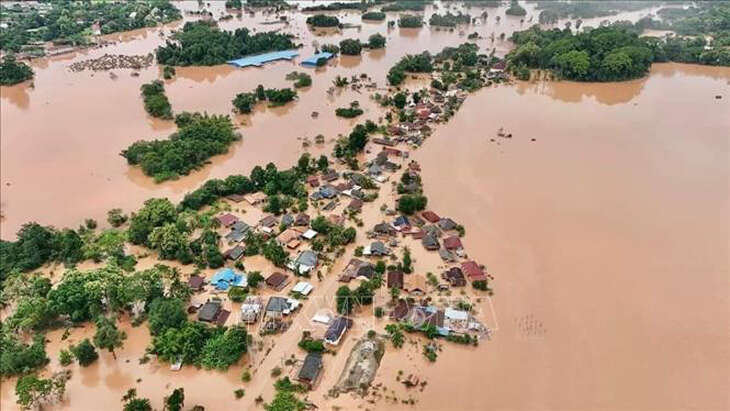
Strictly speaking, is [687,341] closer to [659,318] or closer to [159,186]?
[659,318]

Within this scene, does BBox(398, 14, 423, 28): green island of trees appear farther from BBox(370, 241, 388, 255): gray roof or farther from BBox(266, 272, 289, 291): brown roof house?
BBox(266, 272, 289, 291): brown roof house

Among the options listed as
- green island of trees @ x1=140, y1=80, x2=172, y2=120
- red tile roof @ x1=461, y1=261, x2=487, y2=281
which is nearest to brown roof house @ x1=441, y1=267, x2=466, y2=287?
red tile roof @ x1=461, y1=261, x2=487, y2=281

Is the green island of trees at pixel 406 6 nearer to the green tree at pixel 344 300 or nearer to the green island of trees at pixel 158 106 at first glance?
the green island of trees at pixel 158 106

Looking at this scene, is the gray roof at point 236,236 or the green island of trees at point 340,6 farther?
the green island of trees at point 340,6

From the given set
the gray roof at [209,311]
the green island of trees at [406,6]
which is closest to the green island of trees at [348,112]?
the gray roof at [209,311]

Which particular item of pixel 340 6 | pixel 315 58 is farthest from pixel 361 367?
pixel 340 6

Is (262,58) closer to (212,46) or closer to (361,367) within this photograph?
(212,46)

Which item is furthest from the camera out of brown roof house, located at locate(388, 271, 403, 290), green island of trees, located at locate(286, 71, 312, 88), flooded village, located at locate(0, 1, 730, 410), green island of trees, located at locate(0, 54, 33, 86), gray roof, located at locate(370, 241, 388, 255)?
green island of trees, located at locate(0, 54, 33, 86)
